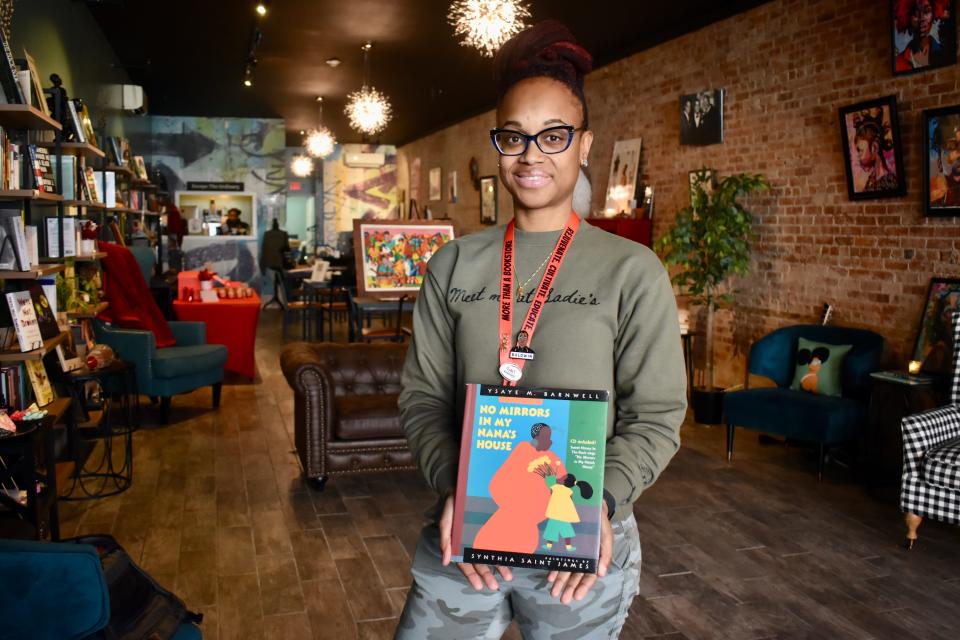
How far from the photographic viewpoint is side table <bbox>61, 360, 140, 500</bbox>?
16.4 feet

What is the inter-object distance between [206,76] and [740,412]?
378 inches

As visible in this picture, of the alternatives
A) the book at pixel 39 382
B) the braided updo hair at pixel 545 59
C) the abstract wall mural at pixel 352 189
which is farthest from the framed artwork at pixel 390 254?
the abstract wall mural at pixel 352 189

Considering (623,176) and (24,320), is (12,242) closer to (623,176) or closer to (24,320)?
(24,320)

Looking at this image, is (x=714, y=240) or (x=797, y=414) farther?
(x=714, y=240)

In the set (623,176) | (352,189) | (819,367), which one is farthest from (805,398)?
(352,189)

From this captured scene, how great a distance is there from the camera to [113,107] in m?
10.1

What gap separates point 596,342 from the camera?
142 centimetres

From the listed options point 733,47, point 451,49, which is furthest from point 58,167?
point 451,49

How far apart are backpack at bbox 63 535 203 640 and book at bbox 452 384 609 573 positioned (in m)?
1.23

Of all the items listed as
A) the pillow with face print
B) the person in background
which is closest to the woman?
the pillow with face print

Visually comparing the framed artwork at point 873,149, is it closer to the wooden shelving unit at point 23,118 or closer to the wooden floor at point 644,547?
the wooden floor at point 644,547

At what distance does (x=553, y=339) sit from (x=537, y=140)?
0.35 m

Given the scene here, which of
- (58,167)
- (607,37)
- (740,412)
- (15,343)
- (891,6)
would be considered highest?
(607,37)

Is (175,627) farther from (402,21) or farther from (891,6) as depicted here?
(402,21)
